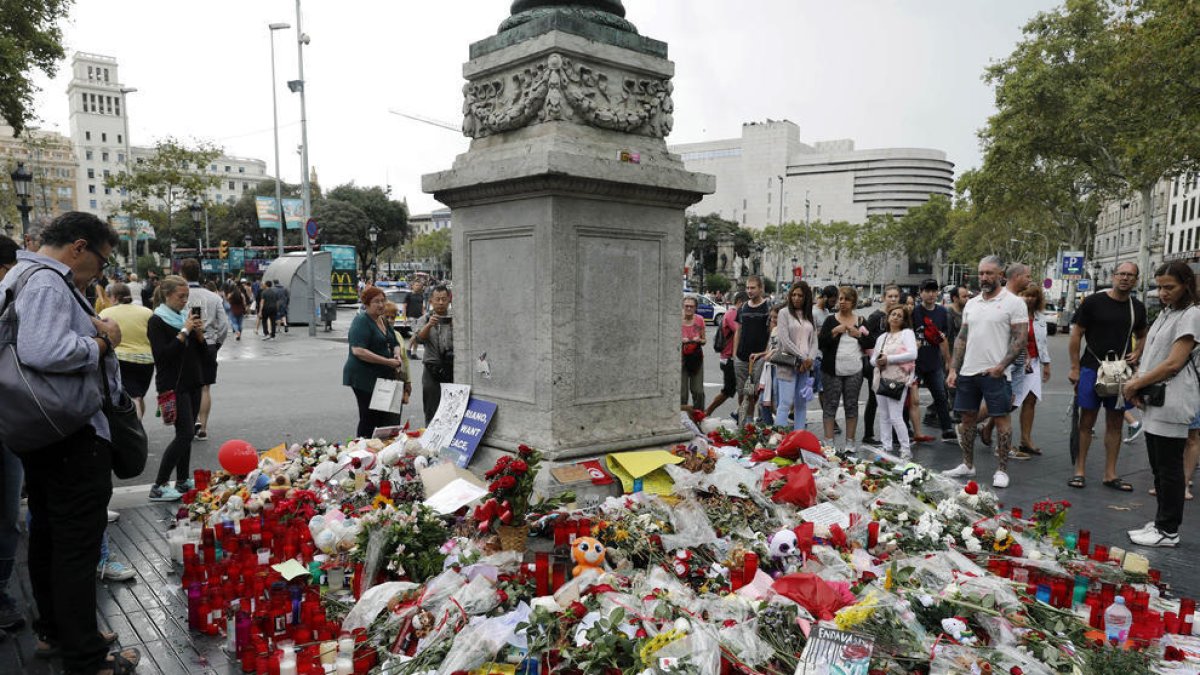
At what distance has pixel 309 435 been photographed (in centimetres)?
877

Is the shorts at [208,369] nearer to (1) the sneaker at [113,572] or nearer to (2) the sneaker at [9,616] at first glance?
(1) the sneaker at [113,572]

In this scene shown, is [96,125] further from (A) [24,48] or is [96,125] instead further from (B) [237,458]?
(B) [237,458]

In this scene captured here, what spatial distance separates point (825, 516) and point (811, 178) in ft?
445

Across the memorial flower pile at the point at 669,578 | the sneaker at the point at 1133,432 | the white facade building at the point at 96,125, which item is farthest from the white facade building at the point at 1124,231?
the white facade building at the point at 96,125

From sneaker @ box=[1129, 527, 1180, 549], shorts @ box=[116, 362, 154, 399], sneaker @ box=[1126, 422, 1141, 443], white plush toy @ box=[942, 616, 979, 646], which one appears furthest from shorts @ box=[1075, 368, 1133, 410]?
shorts @ box=[116, 362, 154, 399]

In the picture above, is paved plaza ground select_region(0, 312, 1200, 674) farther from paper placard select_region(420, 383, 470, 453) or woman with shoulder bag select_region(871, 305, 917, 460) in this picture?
paper placard select_region(420, 383, 470, 453)

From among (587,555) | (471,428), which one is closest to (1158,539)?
(587,555)

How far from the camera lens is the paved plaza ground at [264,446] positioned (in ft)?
11.6

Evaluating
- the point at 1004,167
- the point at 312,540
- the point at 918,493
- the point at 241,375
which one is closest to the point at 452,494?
the point at 312,540

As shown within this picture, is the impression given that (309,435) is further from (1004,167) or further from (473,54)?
(1004,167)

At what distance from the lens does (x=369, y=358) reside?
6.61 meters

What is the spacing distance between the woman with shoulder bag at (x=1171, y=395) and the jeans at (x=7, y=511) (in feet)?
22.3

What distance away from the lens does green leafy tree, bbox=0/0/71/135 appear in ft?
59.0

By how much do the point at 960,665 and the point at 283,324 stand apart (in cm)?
2581
